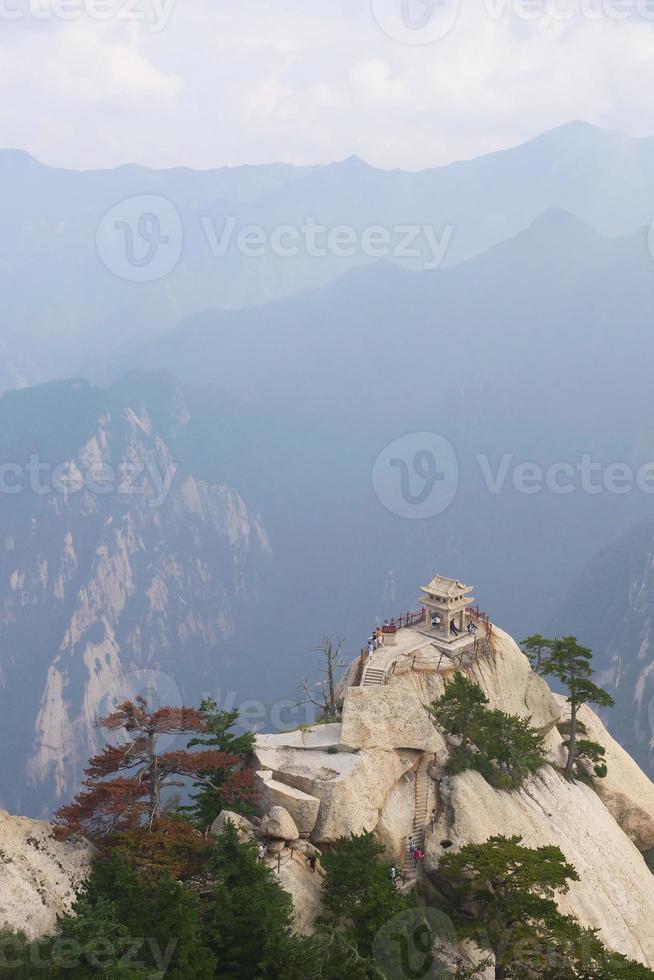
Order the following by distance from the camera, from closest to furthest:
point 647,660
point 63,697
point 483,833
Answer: point 483,833 < point 647,660 < point 63,697

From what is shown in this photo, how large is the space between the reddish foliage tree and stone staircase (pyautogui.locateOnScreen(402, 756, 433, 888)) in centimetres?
810

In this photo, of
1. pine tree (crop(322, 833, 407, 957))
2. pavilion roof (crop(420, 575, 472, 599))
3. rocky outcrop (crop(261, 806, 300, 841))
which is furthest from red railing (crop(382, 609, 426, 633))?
pine tree (crop(322, 833, 407, 957))

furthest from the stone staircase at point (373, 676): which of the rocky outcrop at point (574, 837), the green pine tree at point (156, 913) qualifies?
the green pine tree at point (156, 913)

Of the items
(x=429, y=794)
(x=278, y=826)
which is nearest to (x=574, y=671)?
(x=429, y=794)

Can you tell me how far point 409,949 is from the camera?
25812mm

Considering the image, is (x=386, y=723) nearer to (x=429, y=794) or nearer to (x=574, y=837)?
(x=429, y=794)

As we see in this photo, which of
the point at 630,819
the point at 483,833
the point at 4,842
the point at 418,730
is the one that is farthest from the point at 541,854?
the point at 630,819

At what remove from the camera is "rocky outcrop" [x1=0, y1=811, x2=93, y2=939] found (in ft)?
84.0

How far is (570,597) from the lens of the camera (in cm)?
19875

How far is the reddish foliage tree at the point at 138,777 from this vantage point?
28484mm

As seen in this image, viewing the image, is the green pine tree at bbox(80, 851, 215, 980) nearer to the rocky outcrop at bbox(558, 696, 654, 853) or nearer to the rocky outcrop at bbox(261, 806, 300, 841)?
the rocky outcrop at bbox(261, 806, 300, 841)

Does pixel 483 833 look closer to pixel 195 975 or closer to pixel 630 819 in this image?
pixel 195 975

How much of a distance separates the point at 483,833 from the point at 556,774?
11428 mm

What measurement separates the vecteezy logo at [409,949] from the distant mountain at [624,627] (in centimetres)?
11278
